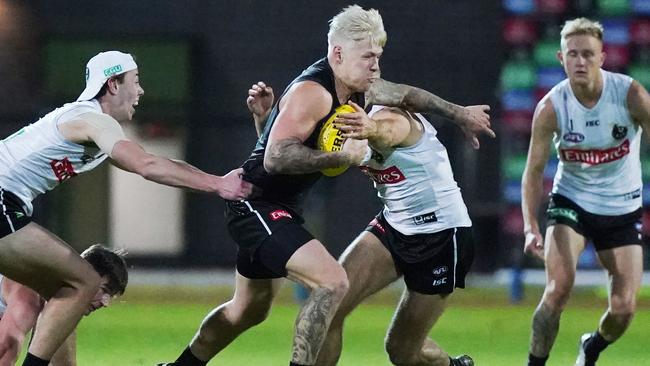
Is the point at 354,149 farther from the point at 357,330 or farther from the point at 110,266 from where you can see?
the point at 357,330

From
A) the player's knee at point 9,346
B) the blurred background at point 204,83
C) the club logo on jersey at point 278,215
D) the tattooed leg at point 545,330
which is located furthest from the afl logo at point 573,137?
the blurred background at point 204,83

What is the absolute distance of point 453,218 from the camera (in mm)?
8258

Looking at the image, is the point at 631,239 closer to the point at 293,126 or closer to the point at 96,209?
the point at 293,126

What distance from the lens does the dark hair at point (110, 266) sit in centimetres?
781

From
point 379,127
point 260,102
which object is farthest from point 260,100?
point 379,127

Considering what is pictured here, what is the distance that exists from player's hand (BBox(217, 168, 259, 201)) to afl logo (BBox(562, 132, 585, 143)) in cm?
268

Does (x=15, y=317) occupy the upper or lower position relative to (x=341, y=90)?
lower

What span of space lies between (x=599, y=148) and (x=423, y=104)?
1776 mm

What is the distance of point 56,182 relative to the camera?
7.81m

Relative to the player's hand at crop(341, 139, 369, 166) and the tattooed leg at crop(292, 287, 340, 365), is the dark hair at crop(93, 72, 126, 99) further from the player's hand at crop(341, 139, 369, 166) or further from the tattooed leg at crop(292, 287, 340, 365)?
the tattooed leg at crop(292, 287, 340, 365)

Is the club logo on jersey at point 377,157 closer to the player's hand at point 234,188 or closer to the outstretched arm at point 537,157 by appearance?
the player's hand at point 234,188

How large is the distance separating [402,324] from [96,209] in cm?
1093

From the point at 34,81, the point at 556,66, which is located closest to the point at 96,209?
the point at 34,81

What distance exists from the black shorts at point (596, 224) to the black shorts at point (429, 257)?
1.31 meters
